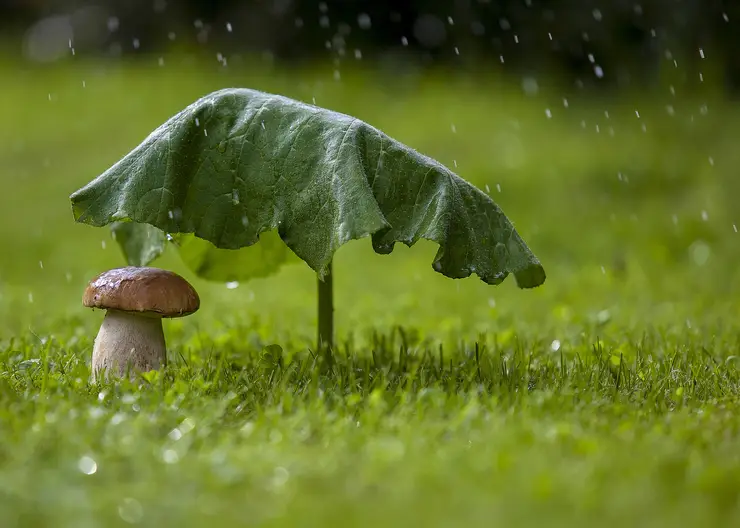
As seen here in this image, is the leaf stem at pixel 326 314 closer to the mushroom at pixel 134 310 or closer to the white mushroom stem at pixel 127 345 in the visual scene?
the mushroom at pixel 134 310

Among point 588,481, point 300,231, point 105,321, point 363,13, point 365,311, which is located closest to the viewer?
point 588,481

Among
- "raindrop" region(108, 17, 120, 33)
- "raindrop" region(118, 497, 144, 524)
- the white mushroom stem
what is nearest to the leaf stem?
the white mushroom stem

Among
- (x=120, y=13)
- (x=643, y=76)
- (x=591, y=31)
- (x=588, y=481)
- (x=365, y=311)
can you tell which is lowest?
(x=588, y=481)

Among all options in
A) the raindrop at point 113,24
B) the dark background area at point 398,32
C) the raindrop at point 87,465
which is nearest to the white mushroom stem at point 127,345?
the raindrop at point 87,465

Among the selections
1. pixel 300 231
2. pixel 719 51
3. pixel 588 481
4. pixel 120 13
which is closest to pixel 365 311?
pixel 300 231

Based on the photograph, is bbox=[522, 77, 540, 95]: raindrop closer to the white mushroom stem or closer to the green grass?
the green grass

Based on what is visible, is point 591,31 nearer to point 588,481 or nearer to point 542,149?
point 542,149
